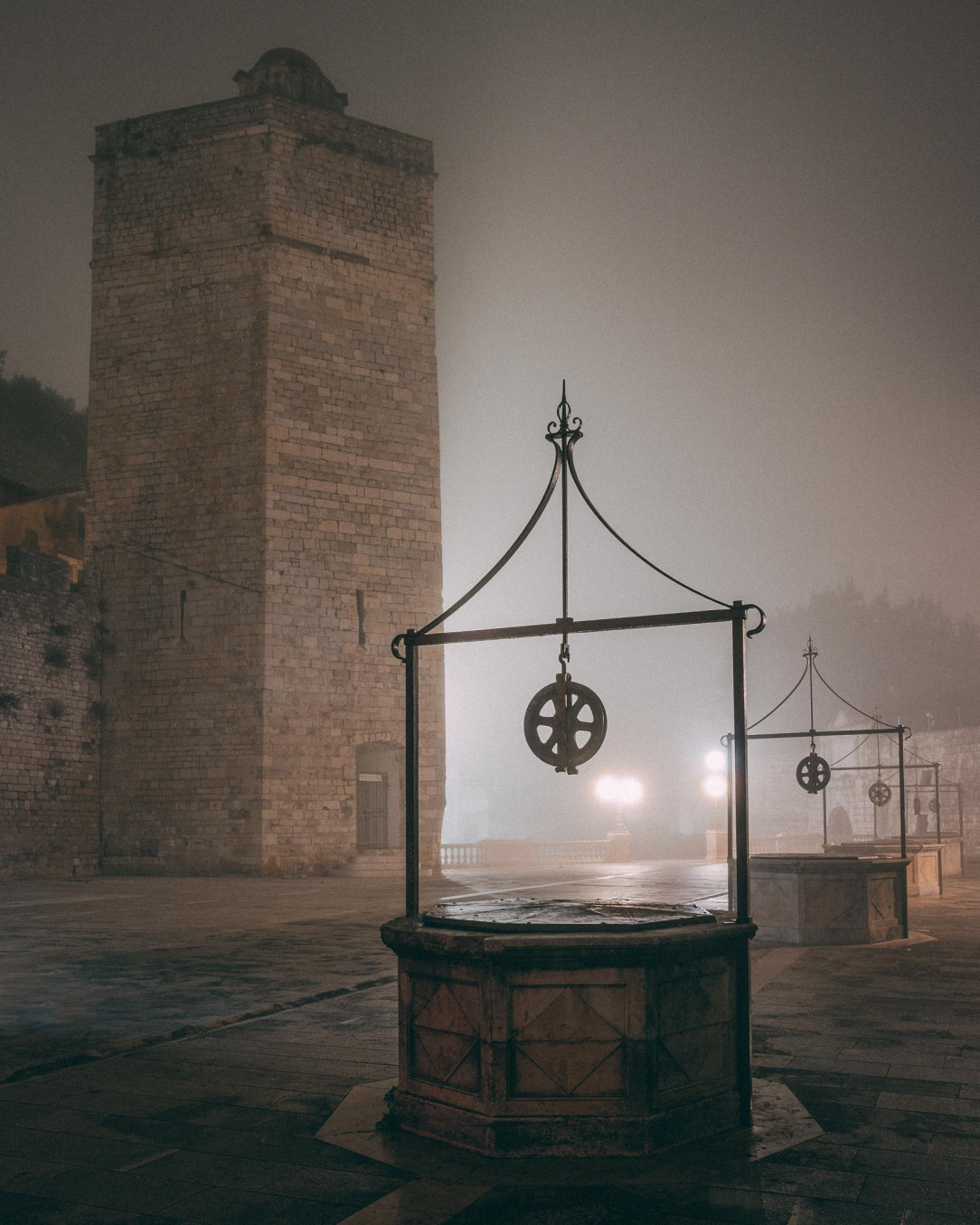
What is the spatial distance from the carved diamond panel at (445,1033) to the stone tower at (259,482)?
14390 millimetres

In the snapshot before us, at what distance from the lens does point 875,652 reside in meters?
59.2

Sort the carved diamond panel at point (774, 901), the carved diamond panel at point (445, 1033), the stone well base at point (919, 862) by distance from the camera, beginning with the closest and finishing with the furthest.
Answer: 1. the carved diamond panel at point (445, 1033)
2. the carved diamond panel at point (774, 901)
3. the stone well base at point (919, 862)

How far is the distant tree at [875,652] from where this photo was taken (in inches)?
2162

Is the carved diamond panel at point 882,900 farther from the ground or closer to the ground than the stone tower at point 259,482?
closer to the ground

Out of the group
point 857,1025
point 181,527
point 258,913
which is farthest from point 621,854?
point 857,1025

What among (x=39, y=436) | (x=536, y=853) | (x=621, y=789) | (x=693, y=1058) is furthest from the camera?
(x=39, y=436)

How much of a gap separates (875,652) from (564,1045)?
58.8m

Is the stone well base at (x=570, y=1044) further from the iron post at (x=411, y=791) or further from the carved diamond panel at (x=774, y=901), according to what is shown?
the carved diamond panel at (x=774, y=901)

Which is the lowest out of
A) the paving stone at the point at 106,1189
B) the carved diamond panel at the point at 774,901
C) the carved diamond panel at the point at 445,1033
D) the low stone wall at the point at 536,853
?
the low stone wall at the point at 536,853

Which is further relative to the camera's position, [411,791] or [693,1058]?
[411,791]

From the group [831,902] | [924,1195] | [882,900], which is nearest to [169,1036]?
[924,1195]

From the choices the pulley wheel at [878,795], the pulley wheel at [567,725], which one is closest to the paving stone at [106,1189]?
the pulley wheel at [567,725]

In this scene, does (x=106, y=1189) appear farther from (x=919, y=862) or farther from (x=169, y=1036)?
(x=919, y=862)

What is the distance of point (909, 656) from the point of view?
57562 millimetres
